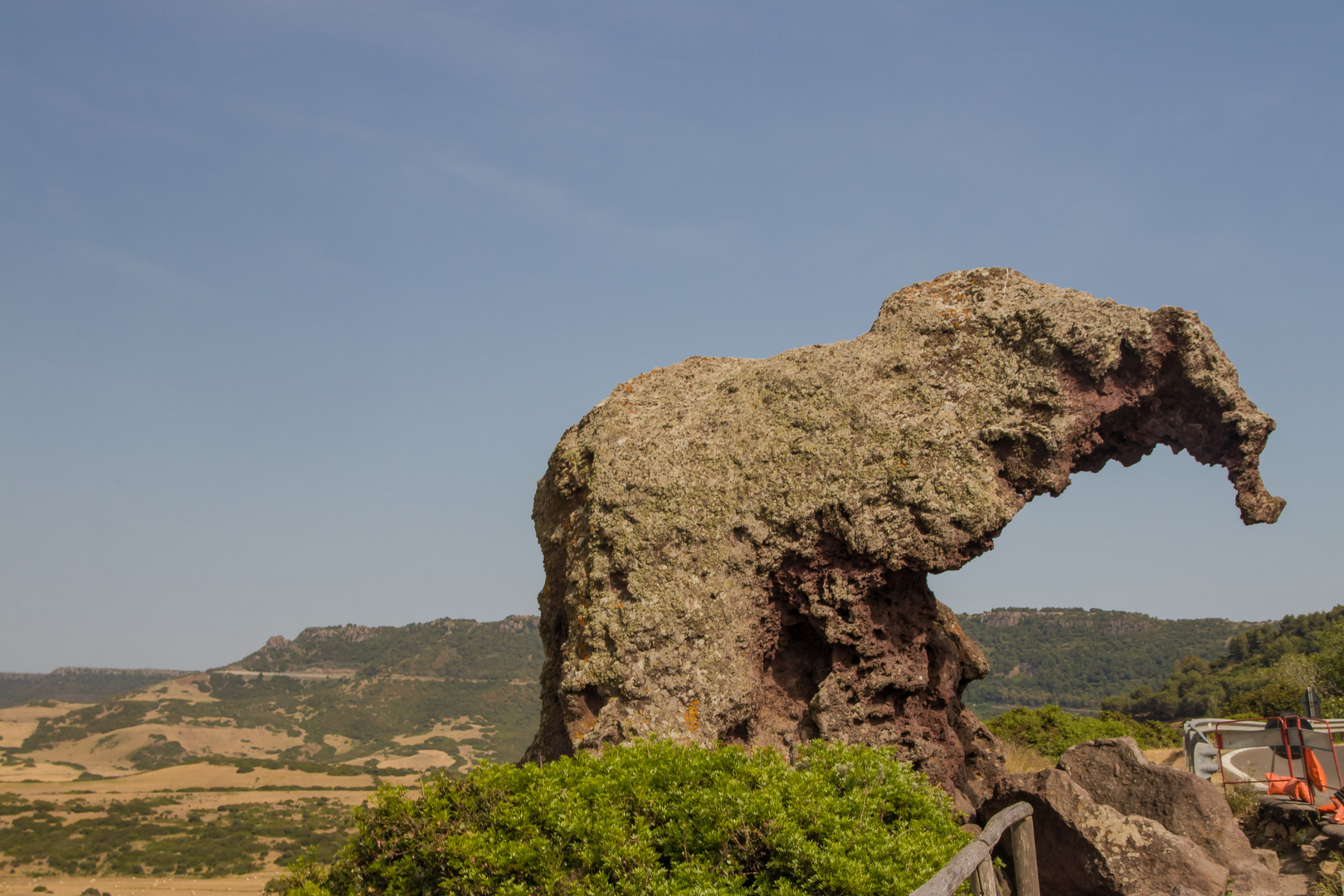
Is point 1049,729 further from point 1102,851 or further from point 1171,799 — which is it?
point 1102,851

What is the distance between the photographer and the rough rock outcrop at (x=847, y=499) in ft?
27.0

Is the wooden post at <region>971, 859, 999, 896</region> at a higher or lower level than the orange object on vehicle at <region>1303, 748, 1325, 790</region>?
higher

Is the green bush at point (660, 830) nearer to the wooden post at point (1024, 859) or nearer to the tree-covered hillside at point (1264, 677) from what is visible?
the wooden post at point (1024, 859)

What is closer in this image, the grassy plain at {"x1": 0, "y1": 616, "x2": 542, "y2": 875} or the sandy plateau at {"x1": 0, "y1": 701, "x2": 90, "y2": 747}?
the grassy plain at {"x1": 0, "y1": 616, "x2": 542, "y2": 875}

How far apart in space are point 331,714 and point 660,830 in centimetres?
12070

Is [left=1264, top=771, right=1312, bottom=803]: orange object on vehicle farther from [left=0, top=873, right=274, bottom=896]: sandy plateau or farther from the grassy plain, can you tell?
[left=0, top=873, right=274, bottom=896]: sandy plateau

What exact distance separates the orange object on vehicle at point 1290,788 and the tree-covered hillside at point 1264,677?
24153mm

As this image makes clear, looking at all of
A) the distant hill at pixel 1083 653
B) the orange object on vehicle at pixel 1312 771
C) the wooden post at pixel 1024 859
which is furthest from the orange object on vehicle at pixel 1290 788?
the distant hill at pixel 1083 653

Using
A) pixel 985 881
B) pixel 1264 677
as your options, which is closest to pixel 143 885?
pixel 985 881

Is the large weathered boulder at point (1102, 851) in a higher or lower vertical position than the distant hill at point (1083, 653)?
higher

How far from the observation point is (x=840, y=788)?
5.78 meters

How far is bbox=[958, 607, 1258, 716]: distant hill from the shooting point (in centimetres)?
9531

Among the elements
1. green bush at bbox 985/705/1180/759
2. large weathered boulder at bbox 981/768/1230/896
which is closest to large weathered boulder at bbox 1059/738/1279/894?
large weathered boulder at bbox 981/768/1230/896

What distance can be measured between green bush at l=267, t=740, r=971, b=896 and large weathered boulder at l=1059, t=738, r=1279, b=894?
4110 mm
